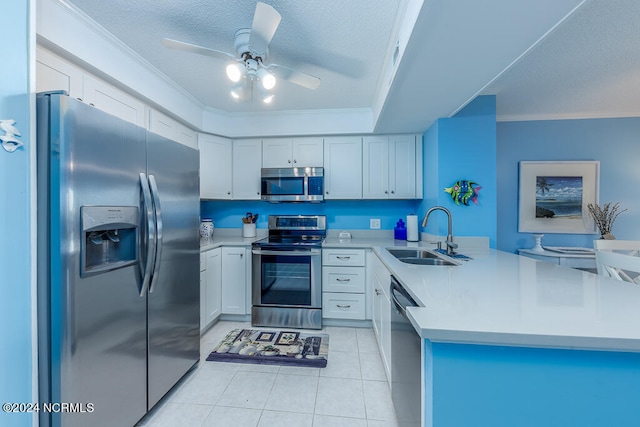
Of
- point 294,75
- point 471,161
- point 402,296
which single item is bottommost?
point 402,296

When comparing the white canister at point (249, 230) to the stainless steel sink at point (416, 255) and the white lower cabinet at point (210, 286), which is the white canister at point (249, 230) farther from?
the stainless steel sink at point (416, 255)

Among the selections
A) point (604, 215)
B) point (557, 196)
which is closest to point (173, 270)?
point (557, 196)

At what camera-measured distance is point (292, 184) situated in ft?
9.64

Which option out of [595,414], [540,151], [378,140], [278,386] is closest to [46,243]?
[278,386]

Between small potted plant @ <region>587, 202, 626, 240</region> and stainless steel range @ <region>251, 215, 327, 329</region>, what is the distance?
3.08 meters

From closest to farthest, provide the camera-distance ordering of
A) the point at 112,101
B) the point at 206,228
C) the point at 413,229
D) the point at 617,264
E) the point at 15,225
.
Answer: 1. the point at 15,225
2. the point at 617,264
3. the point at 112,101
4. the point at 413,229
5. the point at 206,228

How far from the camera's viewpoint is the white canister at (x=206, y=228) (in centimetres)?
312

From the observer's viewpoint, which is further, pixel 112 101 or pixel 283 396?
pixel 112 101

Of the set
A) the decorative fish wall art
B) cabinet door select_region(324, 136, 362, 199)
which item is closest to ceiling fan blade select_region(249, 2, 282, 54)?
cabinet door select_region(324, 136, 362, 199)

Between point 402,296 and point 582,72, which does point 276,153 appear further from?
point 582,72

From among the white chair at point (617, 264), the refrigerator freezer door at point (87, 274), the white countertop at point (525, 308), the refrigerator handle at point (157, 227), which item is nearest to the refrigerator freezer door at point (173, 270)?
the refrigerator handle at point (157, 227)

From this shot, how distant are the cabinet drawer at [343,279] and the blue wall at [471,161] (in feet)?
3.10

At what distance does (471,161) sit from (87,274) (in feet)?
9.30

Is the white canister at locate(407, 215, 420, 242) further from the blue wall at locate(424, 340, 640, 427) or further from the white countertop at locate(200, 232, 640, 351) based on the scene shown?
the blue wall at locate(424, 340, 640, 427)
